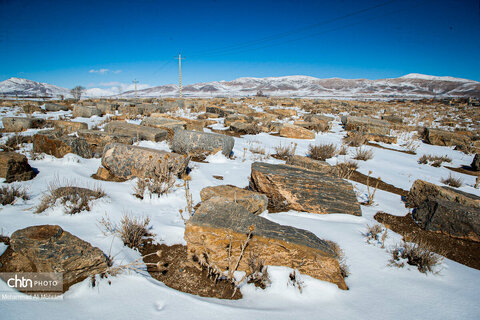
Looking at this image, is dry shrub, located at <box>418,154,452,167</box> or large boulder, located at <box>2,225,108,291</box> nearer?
large boulder, located at <box>2,225,108,291</box>

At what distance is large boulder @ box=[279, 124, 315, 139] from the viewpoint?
889 centimetres

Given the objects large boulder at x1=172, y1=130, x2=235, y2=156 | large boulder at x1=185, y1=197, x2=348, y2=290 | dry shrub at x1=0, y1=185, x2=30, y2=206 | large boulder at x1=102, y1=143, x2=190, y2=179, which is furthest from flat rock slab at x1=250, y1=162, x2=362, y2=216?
dry shrub at x1=0, y1=185, x2=30, y2=206

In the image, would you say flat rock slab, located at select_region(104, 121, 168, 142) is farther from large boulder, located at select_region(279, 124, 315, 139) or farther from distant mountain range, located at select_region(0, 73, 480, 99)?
distant mountain range, located at select_region(0, 73, 480, 99)

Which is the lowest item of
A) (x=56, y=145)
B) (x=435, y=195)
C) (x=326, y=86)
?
(x=435, y=195)

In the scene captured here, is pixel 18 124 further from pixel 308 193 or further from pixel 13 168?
pixel 308 193

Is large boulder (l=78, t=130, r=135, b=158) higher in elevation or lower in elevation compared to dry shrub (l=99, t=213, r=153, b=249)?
higher

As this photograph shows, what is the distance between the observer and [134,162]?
3963mm

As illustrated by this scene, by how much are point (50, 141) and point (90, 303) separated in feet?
15.2

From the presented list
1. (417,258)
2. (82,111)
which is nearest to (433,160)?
(417,258)

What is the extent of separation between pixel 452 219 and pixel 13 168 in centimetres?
659

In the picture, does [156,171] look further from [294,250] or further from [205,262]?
Answer: [294,250]

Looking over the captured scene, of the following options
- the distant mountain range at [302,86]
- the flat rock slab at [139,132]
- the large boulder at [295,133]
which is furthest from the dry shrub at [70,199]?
the distant mountain range at [302,86]

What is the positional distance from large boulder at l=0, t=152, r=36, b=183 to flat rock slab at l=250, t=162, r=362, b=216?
396 centimetres

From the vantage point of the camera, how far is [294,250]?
2.01 meters
